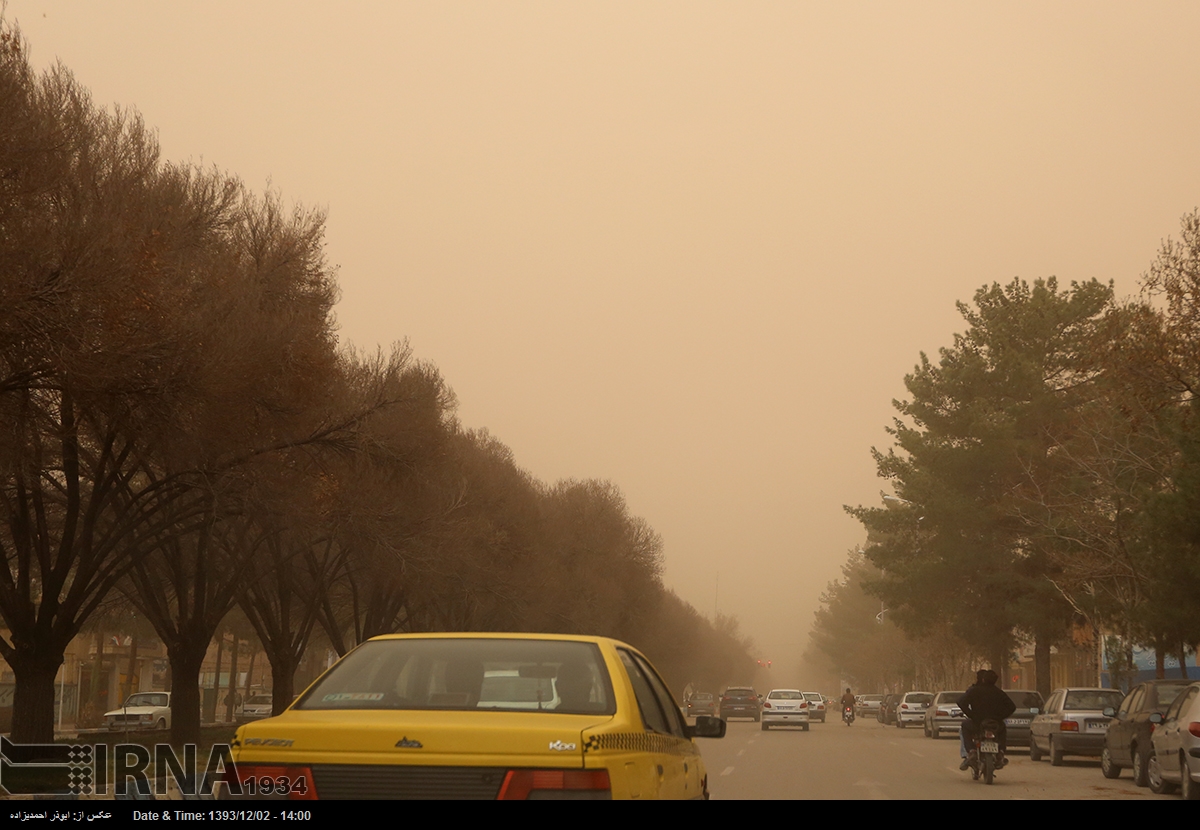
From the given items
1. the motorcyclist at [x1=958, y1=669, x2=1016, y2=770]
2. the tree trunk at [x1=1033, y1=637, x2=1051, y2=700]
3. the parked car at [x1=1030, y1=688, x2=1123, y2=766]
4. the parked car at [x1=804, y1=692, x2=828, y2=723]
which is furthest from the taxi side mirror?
the parked car at [x1=804, y1=692, x2=828, y2=723]

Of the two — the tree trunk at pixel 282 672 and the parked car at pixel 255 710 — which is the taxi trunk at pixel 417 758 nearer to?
the tree trunk at pixel 282 672

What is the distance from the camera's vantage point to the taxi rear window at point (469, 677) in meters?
6.89

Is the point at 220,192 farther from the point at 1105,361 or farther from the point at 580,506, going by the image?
the point at 580,506

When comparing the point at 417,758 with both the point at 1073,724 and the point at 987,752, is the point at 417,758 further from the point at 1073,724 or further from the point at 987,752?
the point at 1073,724

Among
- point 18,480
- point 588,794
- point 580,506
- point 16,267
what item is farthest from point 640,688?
point 580,506

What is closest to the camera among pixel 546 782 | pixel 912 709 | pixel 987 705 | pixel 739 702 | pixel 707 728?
pixel 546 782

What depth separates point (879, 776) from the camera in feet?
74.9

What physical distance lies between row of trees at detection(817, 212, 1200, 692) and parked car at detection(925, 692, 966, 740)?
5300 mm

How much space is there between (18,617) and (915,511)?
38.5m

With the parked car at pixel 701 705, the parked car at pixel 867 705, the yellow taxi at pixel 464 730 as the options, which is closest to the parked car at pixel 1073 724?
the yellow taxi at pixel 464 730

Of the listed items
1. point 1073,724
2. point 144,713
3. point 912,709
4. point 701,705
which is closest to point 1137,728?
point 1073,724

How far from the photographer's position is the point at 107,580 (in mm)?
27688

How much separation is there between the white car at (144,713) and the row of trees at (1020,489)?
96.5 ft

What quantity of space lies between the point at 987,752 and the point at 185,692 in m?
19.0
